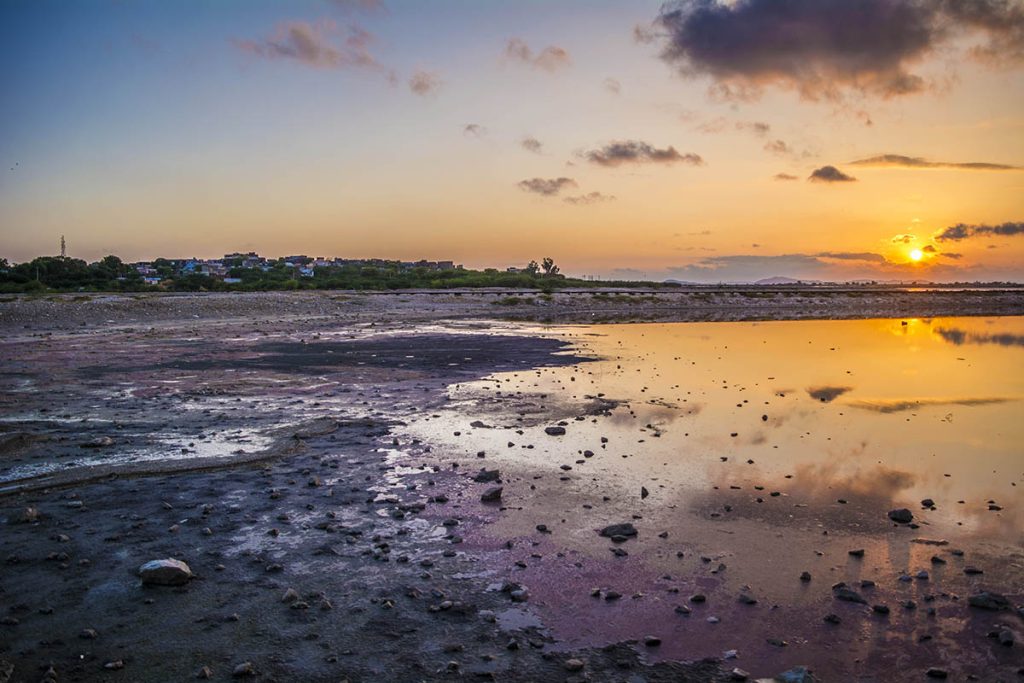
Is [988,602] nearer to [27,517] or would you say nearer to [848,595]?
[848,595]

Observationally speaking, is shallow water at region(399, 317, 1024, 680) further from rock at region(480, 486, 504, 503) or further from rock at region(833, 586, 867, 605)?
rock at region(480, 486, 504, 503)

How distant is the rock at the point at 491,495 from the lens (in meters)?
11.8

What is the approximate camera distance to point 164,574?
27.9 feet

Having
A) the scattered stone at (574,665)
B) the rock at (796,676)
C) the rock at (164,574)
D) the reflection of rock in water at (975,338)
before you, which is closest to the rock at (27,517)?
the rock at (164,574)

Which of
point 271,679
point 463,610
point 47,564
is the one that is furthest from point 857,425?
point 47,564

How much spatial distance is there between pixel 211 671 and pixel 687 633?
4.87 metres

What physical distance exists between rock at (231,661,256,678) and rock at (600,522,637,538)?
5.31 metres

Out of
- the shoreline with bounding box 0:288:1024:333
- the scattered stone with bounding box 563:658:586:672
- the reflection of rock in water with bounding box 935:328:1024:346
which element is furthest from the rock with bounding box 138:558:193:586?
the shoreline with bounding box 0:288:1024:333

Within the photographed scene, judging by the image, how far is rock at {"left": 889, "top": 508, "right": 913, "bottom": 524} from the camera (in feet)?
35.4

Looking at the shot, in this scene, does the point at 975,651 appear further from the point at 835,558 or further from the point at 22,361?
the point at 22,361

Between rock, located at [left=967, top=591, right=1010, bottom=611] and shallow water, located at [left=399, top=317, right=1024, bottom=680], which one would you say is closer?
shallow water, located at [left=399, top=317, right=1024, bottom=680]

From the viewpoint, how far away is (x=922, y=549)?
31.9 ft

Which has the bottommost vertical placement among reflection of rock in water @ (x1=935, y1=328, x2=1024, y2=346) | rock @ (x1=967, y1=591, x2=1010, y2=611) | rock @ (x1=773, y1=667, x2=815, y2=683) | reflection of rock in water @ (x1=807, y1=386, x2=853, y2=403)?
rock @ (x1=773, y1=667, x2=815, y2=683)

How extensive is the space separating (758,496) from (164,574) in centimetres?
932
